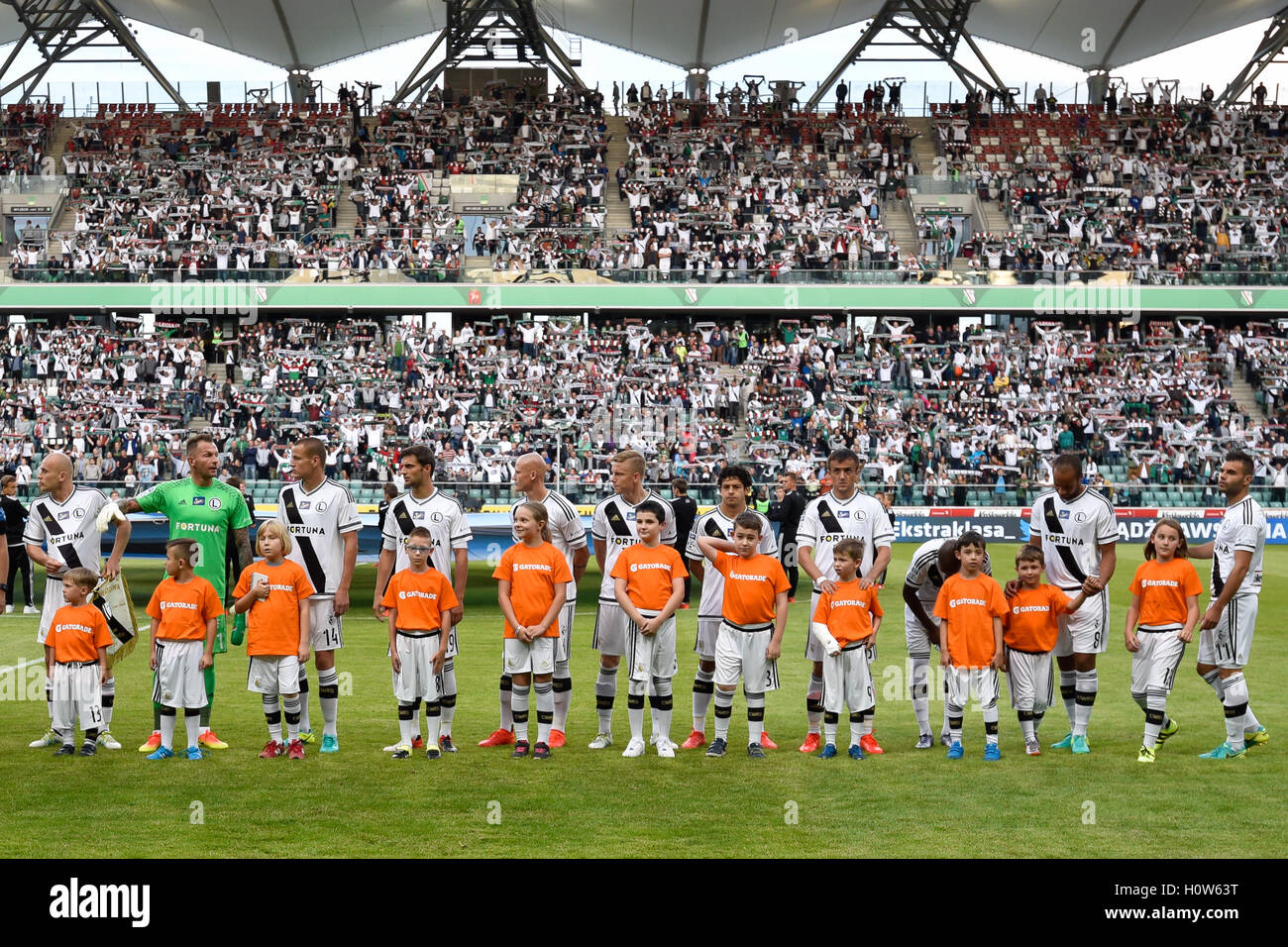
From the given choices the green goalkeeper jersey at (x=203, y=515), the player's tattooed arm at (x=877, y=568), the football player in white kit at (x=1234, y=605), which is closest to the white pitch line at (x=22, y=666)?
the green goalkeeper jersey at (x=203, y=515)

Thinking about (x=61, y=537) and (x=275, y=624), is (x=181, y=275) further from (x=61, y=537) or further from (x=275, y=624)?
(x=275, y=624)

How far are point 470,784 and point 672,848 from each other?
6.52 feet

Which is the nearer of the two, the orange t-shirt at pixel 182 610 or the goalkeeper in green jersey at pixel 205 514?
the orange t-shirt at pixel 182 610

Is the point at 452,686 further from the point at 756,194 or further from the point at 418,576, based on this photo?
the point at 756,194

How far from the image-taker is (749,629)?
9.41 m

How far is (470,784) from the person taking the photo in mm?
8477

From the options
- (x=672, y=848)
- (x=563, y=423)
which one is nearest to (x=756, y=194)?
(x=563, y=423)

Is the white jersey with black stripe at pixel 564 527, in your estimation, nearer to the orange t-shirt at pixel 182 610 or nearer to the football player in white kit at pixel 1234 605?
the orange t-shirt at pixel 182 610

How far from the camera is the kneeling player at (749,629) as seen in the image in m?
9.40

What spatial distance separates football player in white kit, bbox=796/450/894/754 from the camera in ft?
32.2

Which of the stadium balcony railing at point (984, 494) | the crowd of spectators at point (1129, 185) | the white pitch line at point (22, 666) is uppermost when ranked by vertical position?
the crowd of spectators at point (1129, 185)

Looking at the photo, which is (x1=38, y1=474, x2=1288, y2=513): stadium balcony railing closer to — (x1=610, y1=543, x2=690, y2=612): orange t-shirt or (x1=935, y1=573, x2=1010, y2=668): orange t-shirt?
(x1=610, y1=543, x2=690, y2=612): orange t-shirt

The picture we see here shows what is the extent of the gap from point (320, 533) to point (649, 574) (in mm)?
2420

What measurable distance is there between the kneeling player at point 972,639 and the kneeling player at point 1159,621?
97 cm
